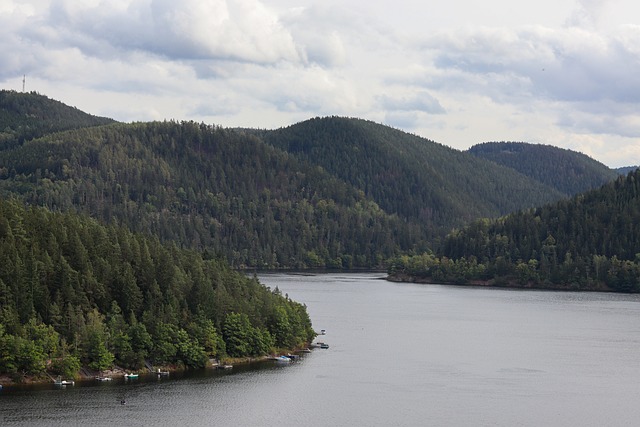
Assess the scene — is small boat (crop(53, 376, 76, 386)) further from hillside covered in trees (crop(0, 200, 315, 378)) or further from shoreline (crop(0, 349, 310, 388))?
hillside covered in trees (crop(0, 200, 315, 378))

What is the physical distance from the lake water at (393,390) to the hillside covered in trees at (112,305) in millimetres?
3160

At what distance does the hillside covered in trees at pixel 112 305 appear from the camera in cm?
10388

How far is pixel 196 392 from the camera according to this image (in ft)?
336

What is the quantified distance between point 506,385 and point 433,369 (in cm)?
1209

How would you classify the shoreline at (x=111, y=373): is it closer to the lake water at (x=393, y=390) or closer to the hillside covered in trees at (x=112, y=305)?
the hillside covered in trees at (x=112, y=305)

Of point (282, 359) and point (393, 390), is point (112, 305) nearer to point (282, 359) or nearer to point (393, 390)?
point (282, 359)

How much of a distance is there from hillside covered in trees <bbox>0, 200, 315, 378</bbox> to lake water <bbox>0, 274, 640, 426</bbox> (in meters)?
3.16

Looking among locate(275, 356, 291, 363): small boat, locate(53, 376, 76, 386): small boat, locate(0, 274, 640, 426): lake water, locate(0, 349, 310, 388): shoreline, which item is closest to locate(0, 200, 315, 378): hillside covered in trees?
locate(0, 349, 310, 388): shoreline

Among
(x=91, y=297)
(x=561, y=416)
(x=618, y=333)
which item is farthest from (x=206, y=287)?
(x=618, y=333)

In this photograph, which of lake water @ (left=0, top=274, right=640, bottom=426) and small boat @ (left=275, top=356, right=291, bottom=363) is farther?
small boat @ (left=275, top=356, right=291, bottom=363)

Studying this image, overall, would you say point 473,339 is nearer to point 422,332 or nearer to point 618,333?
point 422,332

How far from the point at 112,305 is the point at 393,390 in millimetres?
28683

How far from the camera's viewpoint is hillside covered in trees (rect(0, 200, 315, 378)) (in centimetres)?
10388

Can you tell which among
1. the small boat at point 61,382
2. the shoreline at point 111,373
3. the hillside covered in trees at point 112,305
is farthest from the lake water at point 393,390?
the hillside covered in trees at point 112,305
